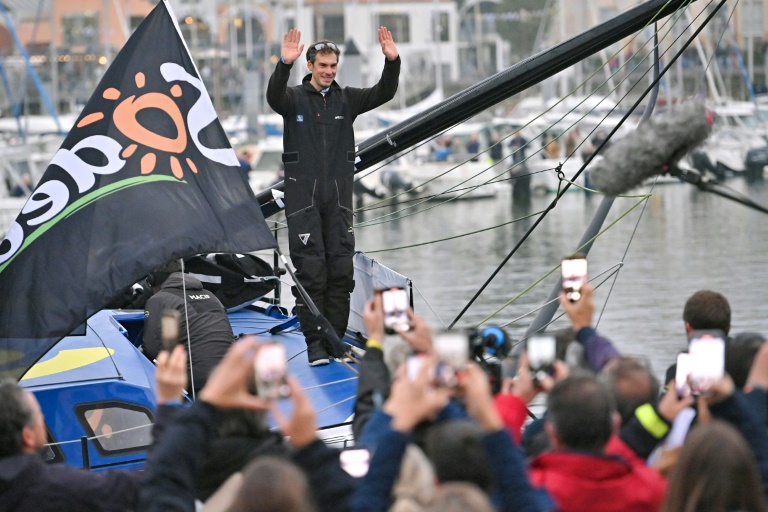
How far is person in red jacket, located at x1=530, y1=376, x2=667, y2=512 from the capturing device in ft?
12.9

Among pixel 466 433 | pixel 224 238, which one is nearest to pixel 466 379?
pixel 466 433

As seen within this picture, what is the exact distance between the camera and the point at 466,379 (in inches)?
151

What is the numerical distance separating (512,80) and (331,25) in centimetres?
7058

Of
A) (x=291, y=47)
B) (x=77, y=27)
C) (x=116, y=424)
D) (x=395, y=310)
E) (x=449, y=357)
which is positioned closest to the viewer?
(x=449, y=357)

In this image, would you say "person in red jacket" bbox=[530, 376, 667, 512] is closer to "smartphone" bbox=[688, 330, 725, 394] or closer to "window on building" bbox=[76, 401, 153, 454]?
"smartphone" bbox=[688, 330, 725, 394]

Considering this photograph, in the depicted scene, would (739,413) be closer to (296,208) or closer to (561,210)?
(296,208)

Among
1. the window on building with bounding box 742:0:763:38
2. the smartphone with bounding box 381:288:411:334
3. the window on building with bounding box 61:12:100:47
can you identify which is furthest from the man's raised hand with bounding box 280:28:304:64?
the window on building with bounding box 61:12:100:47

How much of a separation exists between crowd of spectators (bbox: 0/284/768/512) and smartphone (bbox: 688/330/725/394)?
34 mm

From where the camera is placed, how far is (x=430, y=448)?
385cm

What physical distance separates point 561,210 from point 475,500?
3261 centimetres

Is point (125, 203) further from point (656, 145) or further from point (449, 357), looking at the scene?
point (449, 357)

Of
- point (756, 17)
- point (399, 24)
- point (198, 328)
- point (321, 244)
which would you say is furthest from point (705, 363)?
point (399, 24)

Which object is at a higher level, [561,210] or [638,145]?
[638,145]

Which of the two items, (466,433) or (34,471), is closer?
(466,433)
